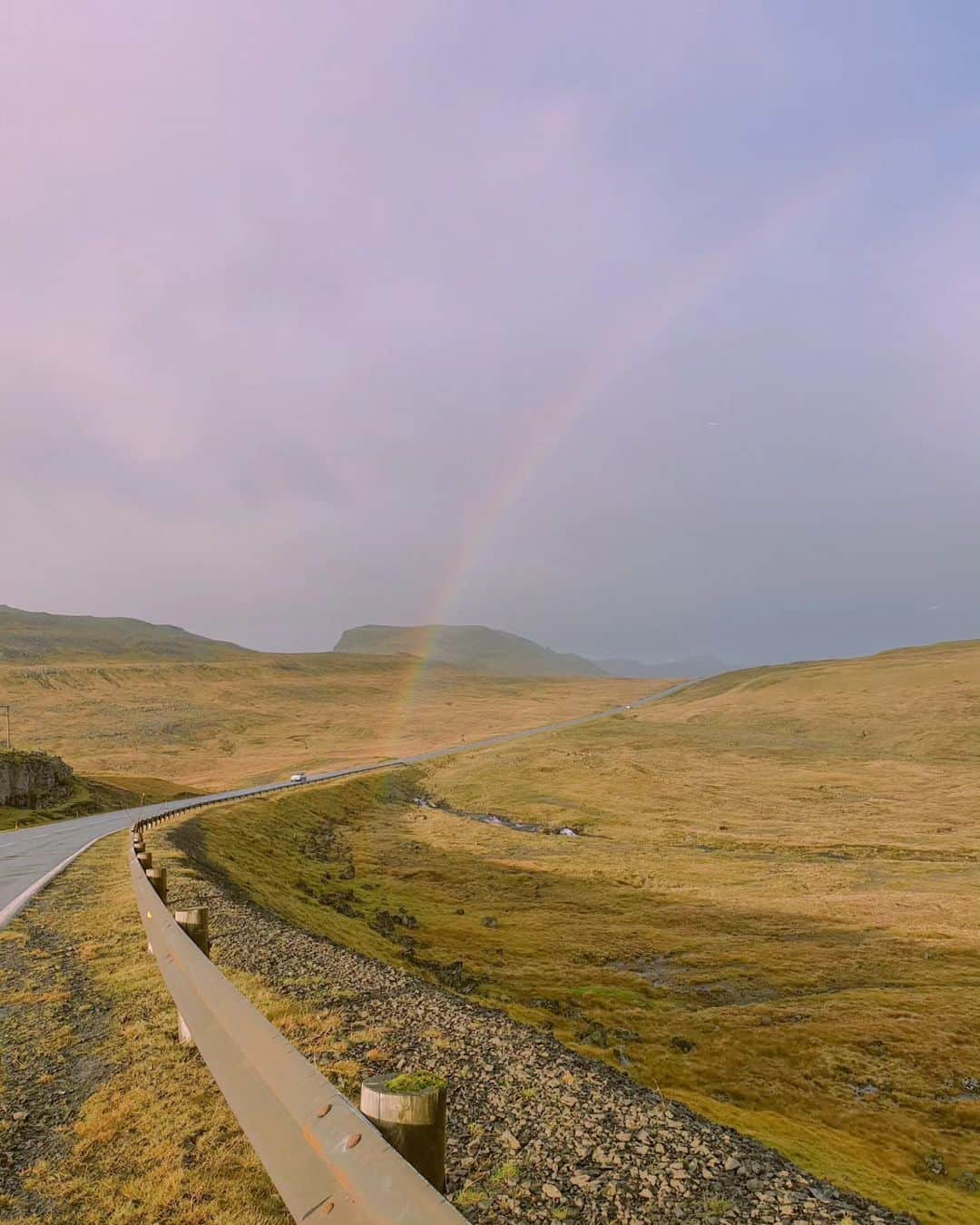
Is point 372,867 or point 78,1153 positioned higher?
point 78,1153

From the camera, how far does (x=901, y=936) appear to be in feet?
81.9

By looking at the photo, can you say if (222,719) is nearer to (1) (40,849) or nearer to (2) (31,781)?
(2) (31,781)

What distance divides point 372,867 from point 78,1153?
107 ft

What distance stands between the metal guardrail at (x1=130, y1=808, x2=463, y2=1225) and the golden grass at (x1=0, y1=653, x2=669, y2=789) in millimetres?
76293

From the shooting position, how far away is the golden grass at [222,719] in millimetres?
92875

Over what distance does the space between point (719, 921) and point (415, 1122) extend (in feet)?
92.4

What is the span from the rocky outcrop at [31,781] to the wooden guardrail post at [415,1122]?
50.2 metres

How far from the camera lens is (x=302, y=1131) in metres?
3.58

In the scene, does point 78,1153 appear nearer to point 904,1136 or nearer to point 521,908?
point 904,1136

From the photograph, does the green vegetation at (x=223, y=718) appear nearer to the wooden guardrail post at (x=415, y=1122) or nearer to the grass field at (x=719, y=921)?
Result: the grass field at (x=719, y=921)

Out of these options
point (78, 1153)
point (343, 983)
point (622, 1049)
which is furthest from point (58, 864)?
point (78, 1153)

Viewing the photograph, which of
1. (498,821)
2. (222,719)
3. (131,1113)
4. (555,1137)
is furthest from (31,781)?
(222,719)

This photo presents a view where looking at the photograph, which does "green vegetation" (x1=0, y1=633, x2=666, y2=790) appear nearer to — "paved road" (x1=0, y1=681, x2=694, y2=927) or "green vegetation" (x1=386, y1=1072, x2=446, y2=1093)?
"paved road" (x1=0, y1=681, x2=694, y2=927)

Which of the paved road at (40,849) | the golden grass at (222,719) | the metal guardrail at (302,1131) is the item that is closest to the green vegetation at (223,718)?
the golden grass at (222,719)
